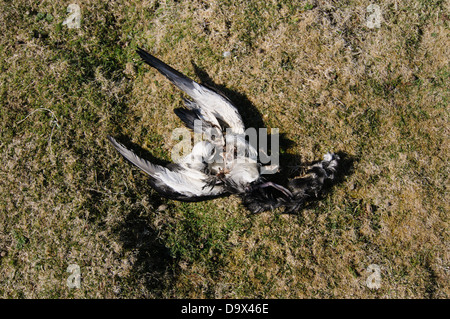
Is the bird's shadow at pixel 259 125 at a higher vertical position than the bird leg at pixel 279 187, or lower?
higher

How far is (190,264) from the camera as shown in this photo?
9.95 feet

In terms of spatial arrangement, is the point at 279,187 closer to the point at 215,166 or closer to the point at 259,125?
the point at 215,166

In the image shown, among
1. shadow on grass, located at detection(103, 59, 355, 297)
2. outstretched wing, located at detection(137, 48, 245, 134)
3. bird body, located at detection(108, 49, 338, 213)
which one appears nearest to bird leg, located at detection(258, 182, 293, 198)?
bird body, located at detection(108, 49, 338, 213)

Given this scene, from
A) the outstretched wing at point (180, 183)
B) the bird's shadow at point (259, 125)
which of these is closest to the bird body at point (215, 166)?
the outstretched wing at point (180, 183)

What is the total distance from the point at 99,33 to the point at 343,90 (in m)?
2.42

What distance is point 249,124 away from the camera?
323 centimetres

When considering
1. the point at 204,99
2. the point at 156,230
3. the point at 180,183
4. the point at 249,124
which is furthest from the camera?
the point at 249,124

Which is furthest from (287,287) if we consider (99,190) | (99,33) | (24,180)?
(99,33)

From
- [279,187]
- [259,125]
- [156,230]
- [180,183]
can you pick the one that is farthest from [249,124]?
[156,230]

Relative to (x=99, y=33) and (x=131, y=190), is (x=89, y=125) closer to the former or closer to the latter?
(x=131, y=190)

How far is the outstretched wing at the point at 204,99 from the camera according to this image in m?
2.90

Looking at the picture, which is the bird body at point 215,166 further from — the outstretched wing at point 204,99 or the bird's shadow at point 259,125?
the bird's shadow at point 259,125

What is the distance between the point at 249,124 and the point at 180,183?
2.90 feet

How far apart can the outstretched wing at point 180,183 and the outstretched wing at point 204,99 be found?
0.49 m
